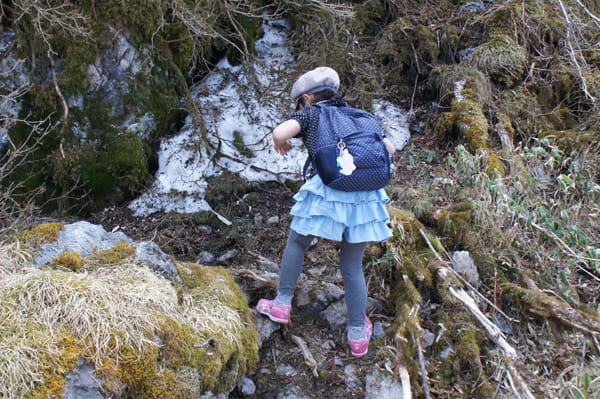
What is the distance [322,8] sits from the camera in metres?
5.57

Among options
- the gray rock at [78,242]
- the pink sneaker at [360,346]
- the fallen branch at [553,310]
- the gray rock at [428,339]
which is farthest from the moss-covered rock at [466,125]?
the gray rock at [78,242]

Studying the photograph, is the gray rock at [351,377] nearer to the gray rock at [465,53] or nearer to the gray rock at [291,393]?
the gray rock at [291,393]

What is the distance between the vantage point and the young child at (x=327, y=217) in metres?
2.64

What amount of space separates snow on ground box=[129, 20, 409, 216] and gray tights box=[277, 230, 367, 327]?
2.11 meters

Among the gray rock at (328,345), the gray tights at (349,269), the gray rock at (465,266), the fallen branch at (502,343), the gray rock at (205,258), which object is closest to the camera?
the fallen branch at (502,343)

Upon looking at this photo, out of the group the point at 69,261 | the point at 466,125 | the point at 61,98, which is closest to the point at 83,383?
the point at 69,261

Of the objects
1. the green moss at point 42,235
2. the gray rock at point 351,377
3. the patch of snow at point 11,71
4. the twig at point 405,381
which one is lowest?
the gray rock at point 351,377

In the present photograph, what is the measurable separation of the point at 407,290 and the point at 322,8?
3.94 meters

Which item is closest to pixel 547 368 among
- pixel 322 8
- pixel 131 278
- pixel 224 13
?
pixel 131 278

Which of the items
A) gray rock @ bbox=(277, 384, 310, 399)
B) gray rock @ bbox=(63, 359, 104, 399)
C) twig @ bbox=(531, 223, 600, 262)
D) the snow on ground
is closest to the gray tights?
gray rock @ bbox=(277, 384, 310, 399)

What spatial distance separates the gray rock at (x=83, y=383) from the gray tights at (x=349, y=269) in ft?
4.16

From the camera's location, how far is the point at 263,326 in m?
3.05

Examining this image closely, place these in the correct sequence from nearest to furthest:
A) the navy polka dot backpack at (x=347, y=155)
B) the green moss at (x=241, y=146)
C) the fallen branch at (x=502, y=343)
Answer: the fallen branch at (x=502, y=343), the navy polka dot backpack at (x=347, y=155), the green moss at (x=241, y=146)

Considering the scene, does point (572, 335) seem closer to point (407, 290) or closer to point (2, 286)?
point (407, 290)
